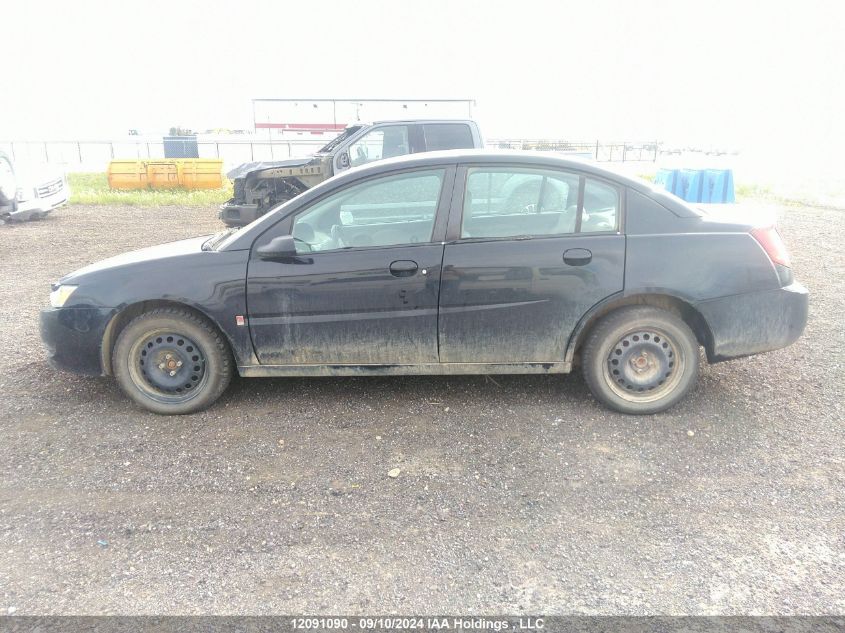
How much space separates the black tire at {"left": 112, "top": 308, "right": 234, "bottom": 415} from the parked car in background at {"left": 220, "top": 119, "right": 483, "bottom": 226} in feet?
20.6

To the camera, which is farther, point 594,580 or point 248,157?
point 248,157

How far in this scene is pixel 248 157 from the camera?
88.3 ft

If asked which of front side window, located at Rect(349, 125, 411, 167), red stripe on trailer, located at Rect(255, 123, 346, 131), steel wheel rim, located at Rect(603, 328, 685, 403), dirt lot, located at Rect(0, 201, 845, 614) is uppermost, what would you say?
red stripe on trailer, located at Rect(255, 123, 346, 131)

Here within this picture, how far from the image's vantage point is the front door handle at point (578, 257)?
3918 millimetres

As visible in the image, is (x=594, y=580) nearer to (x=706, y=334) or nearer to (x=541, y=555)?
(x=541, y=555)

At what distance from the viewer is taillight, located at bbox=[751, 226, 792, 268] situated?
402 cm

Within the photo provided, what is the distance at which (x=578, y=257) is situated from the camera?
392 centimetres

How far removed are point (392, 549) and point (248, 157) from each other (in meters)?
26.4

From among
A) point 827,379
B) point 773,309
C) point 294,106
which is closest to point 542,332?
point 773,309

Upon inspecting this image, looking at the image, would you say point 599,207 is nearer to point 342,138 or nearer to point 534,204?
point 534,204

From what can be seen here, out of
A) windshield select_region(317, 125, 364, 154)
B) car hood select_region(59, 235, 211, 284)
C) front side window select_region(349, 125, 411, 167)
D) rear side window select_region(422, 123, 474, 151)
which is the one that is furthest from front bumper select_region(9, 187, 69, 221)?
car hood select_region(59, 235, 211, 284)

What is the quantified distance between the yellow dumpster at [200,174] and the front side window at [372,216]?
16.2 meters

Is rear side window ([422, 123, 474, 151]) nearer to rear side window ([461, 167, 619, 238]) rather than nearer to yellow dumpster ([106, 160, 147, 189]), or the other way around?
rear side window ([461, 167, 619, 238])

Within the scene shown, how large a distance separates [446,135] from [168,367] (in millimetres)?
7333
